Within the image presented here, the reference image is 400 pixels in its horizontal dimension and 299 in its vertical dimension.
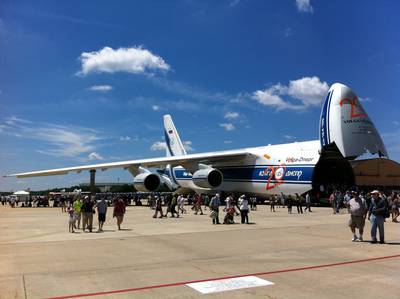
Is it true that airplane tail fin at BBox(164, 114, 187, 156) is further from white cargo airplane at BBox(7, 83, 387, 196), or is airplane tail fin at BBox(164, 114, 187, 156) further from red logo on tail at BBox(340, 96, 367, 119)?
red logo on tail at BBox(340, 96, 367, 119)

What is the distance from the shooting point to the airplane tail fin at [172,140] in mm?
46219

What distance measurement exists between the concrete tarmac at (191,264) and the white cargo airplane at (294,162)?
46.5 feet

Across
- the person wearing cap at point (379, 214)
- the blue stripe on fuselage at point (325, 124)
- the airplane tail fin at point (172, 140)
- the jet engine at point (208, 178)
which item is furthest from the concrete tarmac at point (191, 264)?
the airplane tail fin at point (172, 140)

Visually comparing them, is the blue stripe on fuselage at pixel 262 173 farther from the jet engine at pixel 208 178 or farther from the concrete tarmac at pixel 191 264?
the concrete tarmac at pixel 191 264

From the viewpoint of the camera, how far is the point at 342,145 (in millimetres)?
25250

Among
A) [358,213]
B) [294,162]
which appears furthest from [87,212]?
[294,162]

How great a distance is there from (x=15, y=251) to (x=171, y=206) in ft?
38.1

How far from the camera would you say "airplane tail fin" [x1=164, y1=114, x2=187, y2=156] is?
46219 mm

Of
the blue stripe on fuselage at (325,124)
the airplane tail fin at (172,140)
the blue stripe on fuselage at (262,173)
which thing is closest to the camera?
the blue stripe on fuselage at (325,124)

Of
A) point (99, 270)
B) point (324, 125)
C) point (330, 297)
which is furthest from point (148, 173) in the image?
point (330, 297)

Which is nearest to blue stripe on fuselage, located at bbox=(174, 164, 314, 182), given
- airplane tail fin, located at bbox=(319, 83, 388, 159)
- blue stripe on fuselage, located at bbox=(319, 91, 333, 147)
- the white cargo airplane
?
the white cargo airplane

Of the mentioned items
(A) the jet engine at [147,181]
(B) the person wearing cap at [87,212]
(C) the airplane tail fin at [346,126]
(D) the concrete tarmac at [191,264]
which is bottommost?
(D) the concrete tarmac at [191,264]

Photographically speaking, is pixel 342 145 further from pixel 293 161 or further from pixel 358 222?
pixel 358 222

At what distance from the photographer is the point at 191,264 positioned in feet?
25.6
